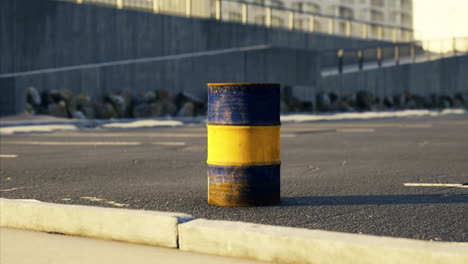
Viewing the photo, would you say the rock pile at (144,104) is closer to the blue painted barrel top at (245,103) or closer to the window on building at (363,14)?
the blue painted barrel top at (245,103)

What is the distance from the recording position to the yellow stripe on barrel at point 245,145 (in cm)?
595

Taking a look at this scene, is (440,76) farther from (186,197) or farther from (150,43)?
(186,197)

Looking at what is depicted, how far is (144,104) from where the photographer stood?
85.5 ft

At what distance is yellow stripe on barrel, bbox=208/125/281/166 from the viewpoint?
595 cm

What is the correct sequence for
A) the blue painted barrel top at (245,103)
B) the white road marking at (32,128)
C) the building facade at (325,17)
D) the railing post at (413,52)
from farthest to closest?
the railing post at (413,52) → the building facade at (325,17) → the white road marking at (32,128) → the blue painted barrel top at (245,103)

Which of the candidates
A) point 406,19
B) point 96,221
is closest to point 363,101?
point 96,221

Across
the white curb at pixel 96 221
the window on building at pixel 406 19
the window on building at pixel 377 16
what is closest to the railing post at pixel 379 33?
the white curb at pixel 96 221

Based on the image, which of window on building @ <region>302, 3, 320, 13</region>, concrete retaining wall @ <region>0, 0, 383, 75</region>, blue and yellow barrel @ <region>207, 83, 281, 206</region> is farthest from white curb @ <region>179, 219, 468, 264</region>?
window on building @ <region>302, 3, 320, 13</region>

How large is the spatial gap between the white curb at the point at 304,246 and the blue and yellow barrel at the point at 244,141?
1.10 meters

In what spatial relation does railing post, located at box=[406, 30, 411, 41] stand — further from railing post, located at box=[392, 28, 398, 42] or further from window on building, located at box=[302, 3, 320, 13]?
window on building, located at box=[302, 3, 320, 13]

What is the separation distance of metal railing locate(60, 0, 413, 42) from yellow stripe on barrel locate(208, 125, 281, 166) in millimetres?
20470

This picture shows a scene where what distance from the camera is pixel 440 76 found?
46469mm

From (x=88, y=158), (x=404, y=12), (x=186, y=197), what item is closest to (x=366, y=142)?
(x=88, y=158)

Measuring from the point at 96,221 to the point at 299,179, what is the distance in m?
3.42
